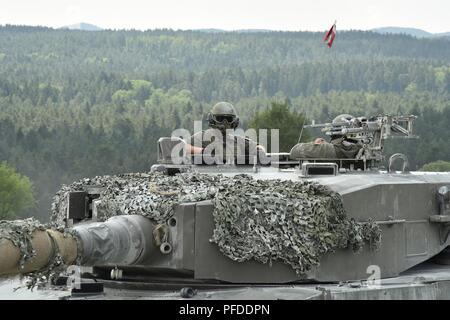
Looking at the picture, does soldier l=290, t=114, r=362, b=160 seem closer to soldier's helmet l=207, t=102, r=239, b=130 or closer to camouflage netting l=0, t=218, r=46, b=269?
soldier's helmet l=207, t=102, r=239, b=130

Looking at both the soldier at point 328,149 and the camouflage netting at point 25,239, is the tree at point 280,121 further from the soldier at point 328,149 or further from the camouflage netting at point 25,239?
the camouflage netting at point 25,239

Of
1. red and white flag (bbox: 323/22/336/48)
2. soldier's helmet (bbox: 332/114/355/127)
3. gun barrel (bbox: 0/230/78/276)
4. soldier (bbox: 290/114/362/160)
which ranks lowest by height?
gun barrel (bbox: 0/230/78/276)

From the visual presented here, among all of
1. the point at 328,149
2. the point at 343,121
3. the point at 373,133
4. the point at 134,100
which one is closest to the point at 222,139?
the point at 328,149

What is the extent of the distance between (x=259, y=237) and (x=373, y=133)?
3.84 metres

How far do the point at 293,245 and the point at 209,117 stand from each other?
13.2ft

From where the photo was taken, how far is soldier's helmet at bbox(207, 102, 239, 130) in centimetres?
1650

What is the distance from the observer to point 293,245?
1319cm

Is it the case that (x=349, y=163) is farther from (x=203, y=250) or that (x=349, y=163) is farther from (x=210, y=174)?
(x=203, y=250)

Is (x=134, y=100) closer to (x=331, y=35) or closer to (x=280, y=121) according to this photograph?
(x=280, y=121)

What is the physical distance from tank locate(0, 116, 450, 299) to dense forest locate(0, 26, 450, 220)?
4645 centimetres

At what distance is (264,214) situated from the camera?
43.3 feet

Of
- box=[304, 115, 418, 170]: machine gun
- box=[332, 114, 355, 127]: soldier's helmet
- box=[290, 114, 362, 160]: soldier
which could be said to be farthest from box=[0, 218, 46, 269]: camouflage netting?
box=[332, 114, 355, 127]: soldier's helmet
